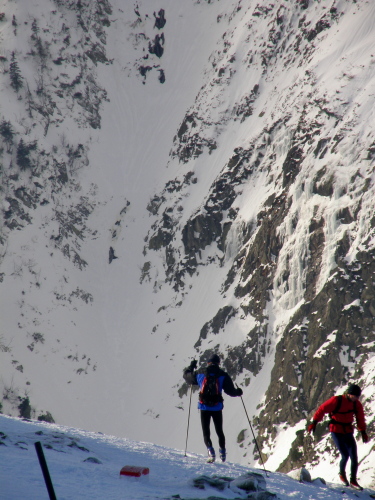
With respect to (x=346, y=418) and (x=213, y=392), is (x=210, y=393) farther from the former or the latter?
(x=346, y=418)

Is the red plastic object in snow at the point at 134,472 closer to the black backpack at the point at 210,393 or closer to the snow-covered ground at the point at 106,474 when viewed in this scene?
the snow-covered ground at the point at 106,474

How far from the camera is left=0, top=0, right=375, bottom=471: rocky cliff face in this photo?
39188 millimetres

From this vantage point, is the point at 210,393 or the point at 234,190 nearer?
the point at 210,393

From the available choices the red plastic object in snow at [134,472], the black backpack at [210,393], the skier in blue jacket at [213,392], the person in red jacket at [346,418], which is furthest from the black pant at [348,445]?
the red plastic object in snow at [134,472]

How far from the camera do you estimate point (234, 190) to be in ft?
201

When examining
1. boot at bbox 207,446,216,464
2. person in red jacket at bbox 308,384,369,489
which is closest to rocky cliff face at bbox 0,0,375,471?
boot at bbox 207,446,216,464

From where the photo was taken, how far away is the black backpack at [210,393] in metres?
9.80

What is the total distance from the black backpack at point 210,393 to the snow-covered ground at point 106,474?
1.08 m

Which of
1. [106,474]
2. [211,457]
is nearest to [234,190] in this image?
[211,457]

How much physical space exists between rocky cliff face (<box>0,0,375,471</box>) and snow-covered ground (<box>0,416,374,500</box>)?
66.3ft

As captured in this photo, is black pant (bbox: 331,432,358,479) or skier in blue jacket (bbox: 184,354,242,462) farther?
skier in blue jacket (bbox: 184,354,242,462)

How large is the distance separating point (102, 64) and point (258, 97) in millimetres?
35914

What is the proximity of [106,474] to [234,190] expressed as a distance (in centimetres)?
5510

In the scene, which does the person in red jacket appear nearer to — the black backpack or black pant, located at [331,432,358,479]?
black pant, located at [331,432,358,479]
